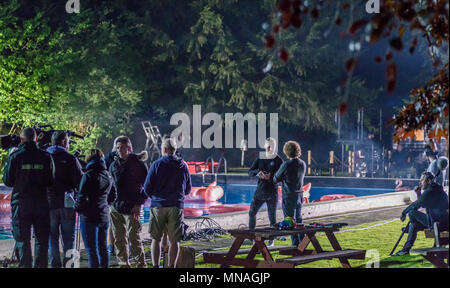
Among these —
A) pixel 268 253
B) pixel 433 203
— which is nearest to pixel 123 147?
pixel 268 253

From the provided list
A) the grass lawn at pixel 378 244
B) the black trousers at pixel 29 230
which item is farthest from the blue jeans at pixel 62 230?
the grass lawn at pixel 378 244

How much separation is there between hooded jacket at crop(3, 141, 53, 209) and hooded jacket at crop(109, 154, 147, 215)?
3.36 feet

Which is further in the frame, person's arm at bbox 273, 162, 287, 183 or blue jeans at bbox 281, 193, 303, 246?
blue jeans at bbox 281, 193, 303, 246

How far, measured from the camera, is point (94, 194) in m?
7.05

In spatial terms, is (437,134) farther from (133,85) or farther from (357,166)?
(133,85)

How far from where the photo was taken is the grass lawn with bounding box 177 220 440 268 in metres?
8.59

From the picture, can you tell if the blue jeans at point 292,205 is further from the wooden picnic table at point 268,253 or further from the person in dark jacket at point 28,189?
the person in dark jacket at point 28,189

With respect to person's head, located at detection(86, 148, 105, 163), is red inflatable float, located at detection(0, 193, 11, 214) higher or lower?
lower

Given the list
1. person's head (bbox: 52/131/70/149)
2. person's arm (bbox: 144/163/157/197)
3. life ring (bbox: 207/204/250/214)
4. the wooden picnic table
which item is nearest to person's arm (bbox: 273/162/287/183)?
the wooden picnic table

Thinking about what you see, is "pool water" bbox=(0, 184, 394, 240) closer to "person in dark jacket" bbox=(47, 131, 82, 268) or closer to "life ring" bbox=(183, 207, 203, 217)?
"life ring" bbox=(183, 207, 203, 217)

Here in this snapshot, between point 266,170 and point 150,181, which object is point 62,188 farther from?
point 266,170

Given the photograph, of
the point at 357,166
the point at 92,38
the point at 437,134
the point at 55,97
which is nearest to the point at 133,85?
the point at 92,38

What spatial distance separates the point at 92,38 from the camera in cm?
3141
